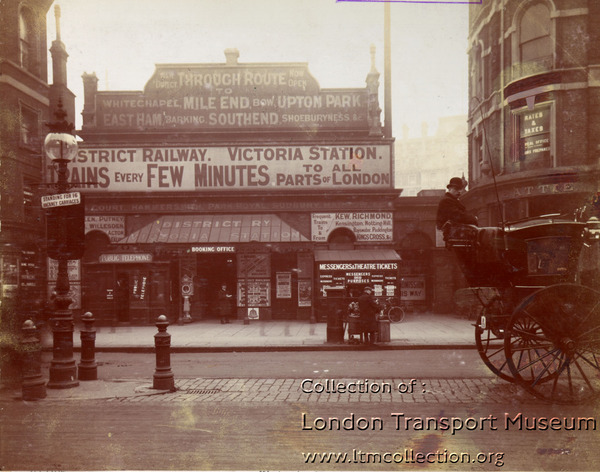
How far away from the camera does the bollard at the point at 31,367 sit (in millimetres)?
7411

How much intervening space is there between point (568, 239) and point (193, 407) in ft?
15.6

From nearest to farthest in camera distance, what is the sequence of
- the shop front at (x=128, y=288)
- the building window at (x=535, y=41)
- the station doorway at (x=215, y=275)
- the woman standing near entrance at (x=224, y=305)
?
the building window at (x=535, y=41)
the shop front at (x=128, y=288)
the woman standing near entrance at (x=224, y=305)
the station doorway at (x=215, y=275)

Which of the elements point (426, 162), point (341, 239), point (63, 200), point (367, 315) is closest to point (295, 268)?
point (341, 239)

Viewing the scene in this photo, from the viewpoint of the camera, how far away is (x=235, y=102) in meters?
22.2

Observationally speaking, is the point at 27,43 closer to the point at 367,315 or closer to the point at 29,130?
the point at 29,130

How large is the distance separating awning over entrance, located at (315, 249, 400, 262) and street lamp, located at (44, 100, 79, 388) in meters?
12.1

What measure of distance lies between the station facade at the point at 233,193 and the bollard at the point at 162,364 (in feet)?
37.7

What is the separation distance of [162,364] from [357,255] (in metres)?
12.9

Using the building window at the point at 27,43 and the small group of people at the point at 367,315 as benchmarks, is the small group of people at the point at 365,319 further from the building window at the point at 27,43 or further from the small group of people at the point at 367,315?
the building window at the point at 27,43

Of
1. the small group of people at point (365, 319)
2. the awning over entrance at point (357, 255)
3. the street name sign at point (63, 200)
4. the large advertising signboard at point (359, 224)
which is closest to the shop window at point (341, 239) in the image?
the large advertising signboard at point (359, 224)

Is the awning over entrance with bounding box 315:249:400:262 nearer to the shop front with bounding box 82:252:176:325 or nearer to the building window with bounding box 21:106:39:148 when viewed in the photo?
the shop front with bounding box 82:252:176:325

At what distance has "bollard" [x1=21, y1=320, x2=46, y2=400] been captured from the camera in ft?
24.3

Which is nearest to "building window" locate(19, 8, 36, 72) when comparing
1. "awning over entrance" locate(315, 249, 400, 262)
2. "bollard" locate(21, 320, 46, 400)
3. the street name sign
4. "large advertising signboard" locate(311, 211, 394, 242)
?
the street name sign

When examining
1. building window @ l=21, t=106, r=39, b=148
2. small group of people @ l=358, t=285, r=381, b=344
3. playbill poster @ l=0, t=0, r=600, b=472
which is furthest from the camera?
small group of people @ l=358, t=285, r=381, b=344
